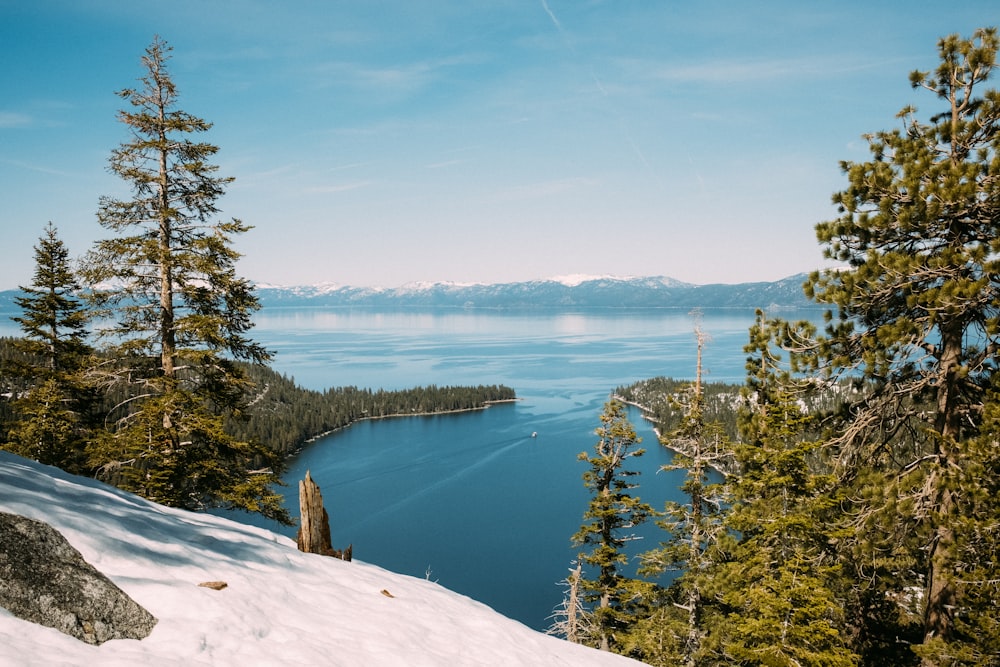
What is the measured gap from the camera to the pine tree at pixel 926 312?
364 inches

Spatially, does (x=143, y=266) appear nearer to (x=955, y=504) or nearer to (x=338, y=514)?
(x=955, y=504)

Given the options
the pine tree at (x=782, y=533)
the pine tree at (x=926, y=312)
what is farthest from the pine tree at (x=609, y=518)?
the pine tree at (x=926, y=312)

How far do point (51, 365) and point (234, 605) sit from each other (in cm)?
2354

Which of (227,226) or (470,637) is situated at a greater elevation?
(227,226)

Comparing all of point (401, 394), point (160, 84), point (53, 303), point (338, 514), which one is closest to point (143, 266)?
point (160, 84)

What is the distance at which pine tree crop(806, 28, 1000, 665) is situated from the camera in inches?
364

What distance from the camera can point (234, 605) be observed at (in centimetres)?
580

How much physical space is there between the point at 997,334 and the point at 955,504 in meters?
3.03

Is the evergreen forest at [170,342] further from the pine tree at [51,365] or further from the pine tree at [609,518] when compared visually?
the pine tree at [609,518]

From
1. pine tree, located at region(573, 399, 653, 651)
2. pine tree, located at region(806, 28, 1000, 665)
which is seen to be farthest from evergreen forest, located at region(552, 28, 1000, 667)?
pine tree, located at region(573, 399, 653, 651)

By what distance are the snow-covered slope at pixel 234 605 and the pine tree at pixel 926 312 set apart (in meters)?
6.21

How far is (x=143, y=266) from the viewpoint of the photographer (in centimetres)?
1390

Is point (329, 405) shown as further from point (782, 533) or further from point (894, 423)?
point (894, 423)

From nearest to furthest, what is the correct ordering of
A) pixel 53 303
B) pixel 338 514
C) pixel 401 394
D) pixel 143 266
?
1. pixel 143 266
2. pixel 53 303
3. pixel 338 514
4. pixel 401 394
